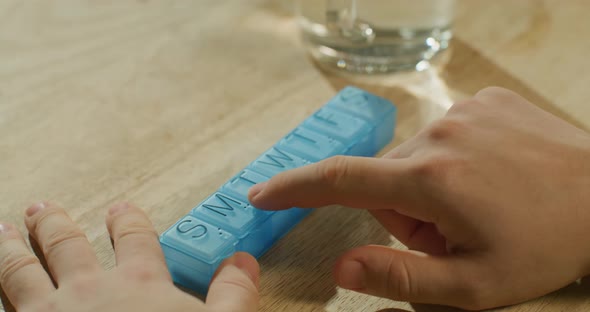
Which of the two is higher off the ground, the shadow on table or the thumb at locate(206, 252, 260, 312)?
the thumb at locate(206, 252, 260, 312)

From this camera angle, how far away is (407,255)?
1.83 ft

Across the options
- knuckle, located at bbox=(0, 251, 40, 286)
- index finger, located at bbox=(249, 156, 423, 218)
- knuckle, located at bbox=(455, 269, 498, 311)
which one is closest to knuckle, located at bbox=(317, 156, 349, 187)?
index finger, located at bbox=(249, 156, 423, 218)

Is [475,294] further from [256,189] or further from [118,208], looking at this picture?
[118,208]

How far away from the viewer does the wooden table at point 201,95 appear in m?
0.66

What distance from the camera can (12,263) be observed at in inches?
22.7

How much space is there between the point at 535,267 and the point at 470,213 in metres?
0.07

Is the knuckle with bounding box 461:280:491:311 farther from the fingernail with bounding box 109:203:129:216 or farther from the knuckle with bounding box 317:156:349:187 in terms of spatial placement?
the fingernail with bounding box 109:203:129:216

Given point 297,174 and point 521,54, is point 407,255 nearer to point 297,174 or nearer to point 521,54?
point 297,174

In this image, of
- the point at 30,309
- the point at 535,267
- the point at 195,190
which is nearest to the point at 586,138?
the point at 535,267

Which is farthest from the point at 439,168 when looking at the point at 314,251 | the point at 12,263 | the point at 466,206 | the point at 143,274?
the point at 12,263

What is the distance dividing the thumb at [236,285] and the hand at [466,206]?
6 centimetres

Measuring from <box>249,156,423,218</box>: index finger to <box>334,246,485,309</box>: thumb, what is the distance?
0.04 metres

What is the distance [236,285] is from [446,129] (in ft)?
0.72

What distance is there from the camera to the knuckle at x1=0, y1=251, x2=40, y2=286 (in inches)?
22.4
